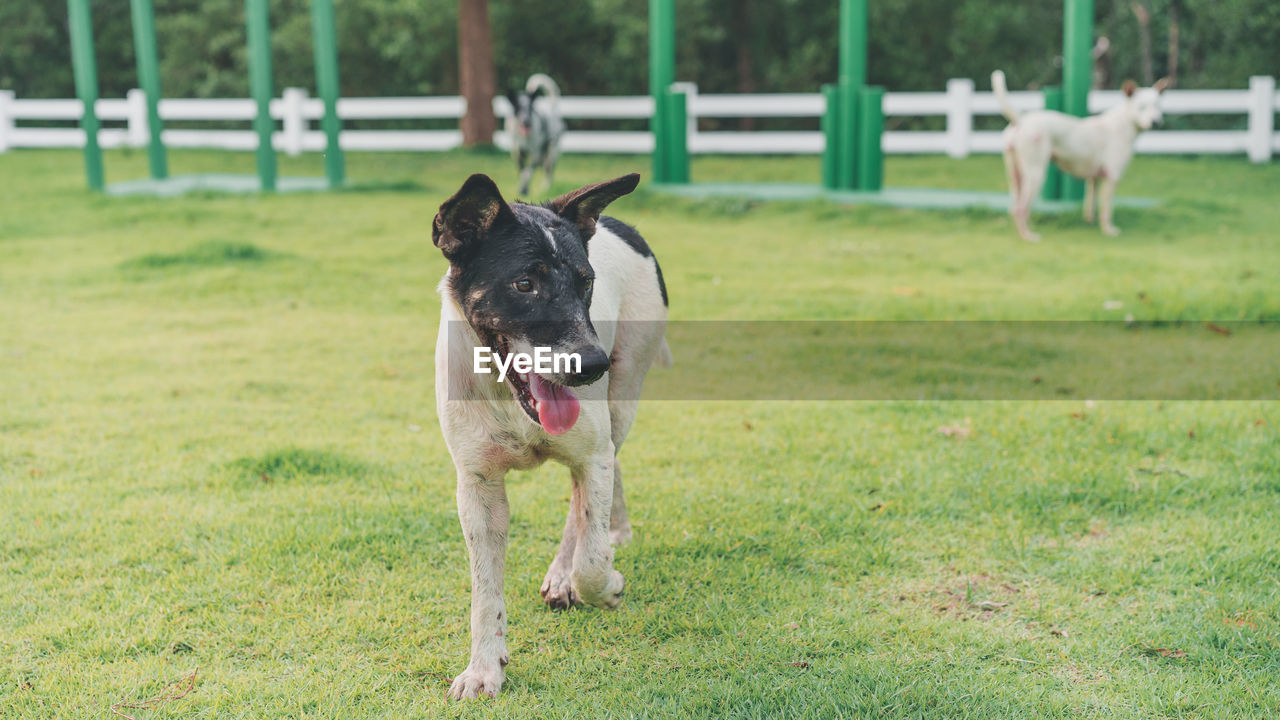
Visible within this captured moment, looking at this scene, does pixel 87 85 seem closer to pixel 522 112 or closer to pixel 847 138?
pixel 522 112

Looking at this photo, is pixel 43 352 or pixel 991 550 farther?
pixel 43 352

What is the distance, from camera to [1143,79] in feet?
87.8

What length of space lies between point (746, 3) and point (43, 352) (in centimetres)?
2381

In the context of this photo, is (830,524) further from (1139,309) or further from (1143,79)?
(1143,79)

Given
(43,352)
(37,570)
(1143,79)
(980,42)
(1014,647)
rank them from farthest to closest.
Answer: (980,42)
(1143,79)
(43,352)
(37,570)
(1014,647)

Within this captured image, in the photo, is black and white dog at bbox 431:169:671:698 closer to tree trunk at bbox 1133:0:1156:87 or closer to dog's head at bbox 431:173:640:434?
dog's head at bbox 431:173:640:434

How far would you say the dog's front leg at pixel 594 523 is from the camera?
3.27 metres

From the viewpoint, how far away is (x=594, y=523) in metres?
3.27

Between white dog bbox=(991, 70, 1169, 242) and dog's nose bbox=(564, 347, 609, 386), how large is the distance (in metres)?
9.47

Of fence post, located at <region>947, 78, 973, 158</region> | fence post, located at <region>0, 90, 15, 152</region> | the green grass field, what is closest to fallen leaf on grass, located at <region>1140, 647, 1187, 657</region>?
the green grass field

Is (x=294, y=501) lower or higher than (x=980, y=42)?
lower

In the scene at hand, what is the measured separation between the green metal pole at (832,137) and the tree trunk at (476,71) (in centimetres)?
957

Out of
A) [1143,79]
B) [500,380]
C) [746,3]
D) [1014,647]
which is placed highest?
[746,3]

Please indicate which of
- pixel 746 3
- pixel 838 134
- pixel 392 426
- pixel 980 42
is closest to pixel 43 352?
pixel 392 426
